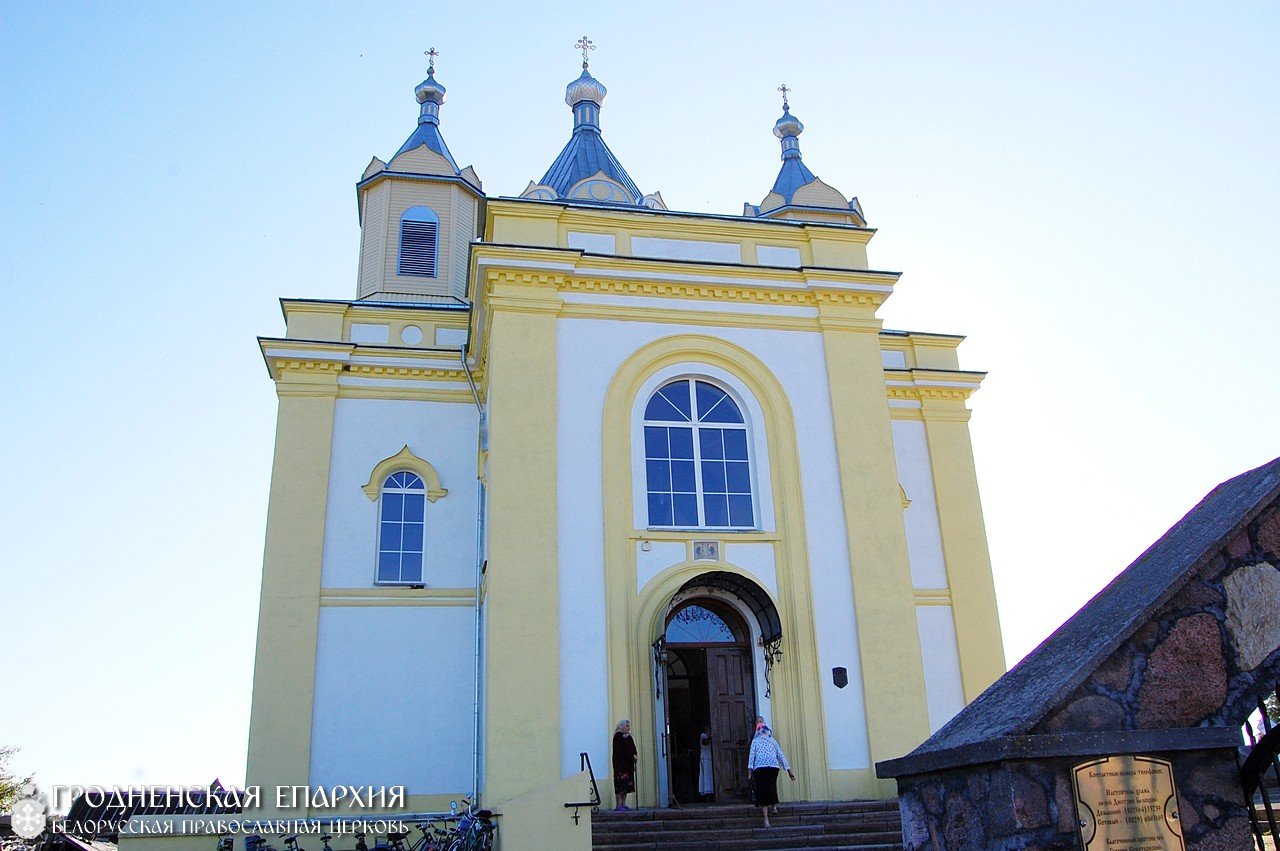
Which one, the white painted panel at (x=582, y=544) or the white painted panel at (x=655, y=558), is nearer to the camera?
the white painted panel at (x=582, y=544)

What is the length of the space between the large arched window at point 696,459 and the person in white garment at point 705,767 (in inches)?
111

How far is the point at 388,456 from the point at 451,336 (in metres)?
2.72

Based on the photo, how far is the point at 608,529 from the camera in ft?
46.3

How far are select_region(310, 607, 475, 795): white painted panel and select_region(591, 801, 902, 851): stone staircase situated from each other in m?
4.27

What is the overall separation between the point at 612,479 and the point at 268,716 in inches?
242

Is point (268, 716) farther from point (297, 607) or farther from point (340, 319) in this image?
point (340, 319)

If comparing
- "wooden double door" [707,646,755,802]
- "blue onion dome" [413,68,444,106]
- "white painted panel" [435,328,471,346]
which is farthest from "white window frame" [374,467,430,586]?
"blue onion dome" [413,68,444,106]

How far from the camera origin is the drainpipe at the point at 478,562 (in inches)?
599

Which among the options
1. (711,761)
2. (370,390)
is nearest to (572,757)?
(711,761)

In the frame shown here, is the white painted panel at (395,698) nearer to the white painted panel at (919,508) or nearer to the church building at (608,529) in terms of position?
the church building at (608,529)

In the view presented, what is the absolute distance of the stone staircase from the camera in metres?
11.1

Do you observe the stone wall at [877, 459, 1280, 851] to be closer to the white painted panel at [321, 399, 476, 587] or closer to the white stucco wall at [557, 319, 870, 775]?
the white stucco wall at [557, 319, 870, 775]

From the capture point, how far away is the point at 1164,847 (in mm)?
4332

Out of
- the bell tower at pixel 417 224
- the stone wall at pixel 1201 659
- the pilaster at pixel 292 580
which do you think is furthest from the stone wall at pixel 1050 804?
the bell tower at pixel 417 224
